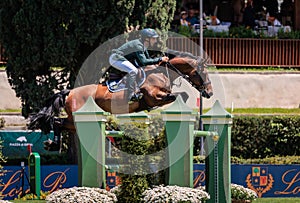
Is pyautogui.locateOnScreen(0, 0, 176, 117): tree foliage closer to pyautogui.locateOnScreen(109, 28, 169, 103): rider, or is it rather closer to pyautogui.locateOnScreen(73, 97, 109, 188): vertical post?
pyautogui.locateOnScreen(109, 28, 169, 103): rider

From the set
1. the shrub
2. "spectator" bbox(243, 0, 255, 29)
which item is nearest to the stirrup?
the shrub

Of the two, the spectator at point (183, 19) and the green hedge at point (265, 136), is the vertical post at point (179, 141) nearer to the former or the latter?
the green hedge at point (265, 136)

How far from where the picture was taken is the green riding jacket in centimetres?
1861

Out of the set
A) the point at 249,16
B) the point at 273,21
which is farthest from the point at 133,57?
the point at 273,21

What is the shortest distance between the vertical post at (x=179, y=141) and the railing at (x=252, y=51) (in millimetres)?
16437

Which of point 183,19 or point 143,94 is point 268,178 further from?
point 183,19

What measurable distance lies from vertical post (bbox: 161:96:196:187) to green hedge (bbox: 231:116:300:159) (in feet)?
43.5

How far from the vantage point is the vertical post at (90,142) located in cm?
1206

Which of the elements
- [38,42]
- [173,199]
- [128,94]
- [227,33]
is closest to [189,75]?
[128,94]

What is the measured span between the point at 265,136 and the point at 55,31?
634 cm

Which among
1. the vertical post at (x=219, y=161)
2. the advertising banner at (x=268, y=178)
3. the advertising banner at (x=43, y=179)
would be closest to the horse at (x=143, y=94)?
the advertising banner at (x=43, y=179)

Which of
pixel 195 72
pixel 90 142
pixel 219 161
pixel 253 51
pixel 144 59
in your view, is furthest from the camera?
pixel 253 51

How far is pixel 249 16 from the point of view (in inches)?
1180

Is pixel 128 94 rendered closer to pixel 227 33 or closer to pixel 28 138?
pixel 28 138
